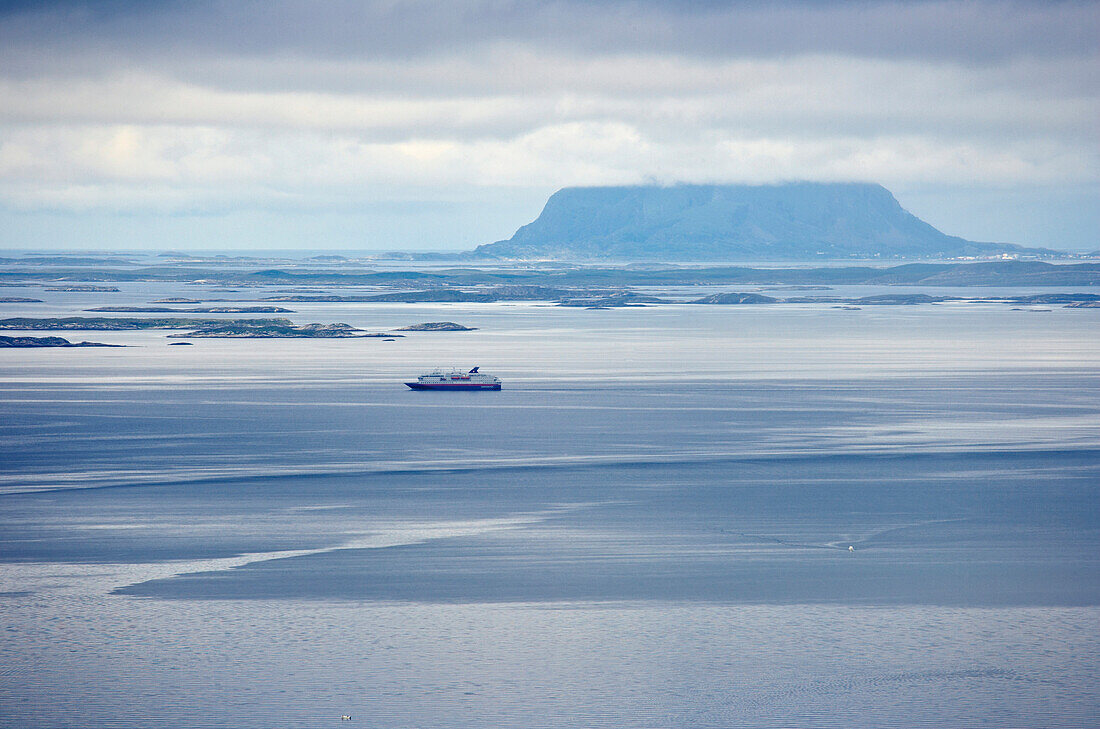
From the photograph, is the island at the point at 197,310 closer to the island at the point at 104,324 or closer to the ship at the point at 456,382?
the island at the point at 104,324

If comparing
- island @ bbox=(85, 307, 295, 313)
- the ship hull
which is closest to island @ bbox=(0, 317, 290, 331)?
island @ bbox=(85, 307, 295, 313)

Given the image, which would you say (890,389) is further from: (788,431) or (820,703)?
(820,703)

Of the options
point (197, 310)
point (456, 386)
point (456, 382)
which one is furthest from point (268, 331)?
point (456, 386)

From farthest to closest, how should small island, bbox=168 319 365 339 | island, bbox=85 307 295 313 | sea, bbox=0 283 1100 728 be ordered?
island, bbox=85 307 295 313
small island, bbox=168 319 365 339
sea, bbox=0 283 1100 728

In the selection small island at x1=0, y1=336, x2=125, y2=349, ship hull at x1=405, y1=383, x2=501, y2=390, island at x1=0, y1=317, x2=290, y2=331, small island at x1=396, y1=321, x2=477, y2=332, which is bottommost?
ship hull at x1=405, y1=383, x2=501, y2=390

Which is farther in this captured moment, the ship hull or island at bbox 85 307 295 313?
island at bbox 85 307 295 313

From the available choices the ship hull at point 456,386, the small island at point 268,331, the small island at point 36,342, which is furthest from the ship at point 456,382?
the small island at point 268,331

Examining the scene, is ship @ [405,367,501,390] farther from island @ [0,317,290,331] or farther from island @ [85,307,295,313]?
island @ [85,307,295,313]
